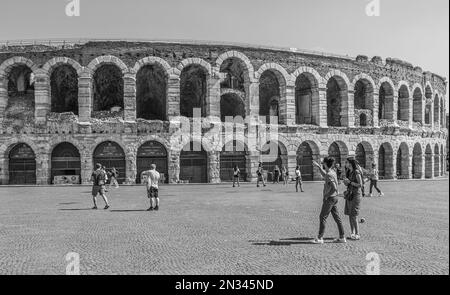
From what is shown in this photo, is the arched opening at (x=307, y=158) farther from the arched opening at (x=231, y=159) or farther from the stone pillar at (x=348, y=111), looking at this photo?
the arched opening at (x=231, y=159)

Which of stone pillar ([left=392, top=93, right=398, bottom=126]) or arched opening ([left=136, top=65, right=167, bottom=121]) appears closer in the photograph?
arched opening ([left=136, top=65, right=167, bottom=121])

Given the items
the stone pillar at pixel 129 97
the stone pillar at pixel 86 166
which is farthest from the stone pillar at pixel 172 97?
the stone pillar at pixel 86 166

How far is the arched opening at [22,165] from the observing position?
85.4 ft

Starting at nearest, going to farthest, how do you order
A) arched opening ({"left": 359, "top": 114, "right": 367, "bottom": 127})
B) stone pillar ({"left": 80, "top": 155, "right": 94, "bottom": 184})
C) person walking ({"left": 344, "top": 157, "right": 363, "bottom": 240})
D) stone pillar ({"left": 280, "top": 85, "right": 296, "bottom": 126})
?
1. person walking ({"left": 344, "top": 157, "right": 363, "bottom": 240})
2. stone pillar ({"left": 80, "top": 155, "right": 94, "bottom": 184})
3. stone pillar ({"left": 280, "top": 85, "right": 296, "bottom": 126})
4. arched opening ({"left": 359, "top": 114, "right": 367, "bottom": 127})

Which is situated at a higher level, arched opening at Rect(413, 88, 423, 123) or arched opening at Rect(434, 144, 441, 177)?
arched opening at Rect(413, 88, 423, 123)

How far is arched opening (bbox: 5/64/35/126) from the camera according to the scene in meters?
26.0

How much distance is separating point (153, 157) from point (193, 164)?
265 cm

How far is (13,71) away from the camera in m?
27.0

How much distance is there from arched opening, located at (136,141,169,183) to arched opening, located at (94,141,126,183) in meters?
1.00

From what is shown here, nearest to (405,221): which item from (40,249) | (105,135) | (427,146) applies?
(40,249)

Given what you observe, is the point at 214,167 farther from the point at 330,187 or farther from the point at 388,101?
the point at 330,187

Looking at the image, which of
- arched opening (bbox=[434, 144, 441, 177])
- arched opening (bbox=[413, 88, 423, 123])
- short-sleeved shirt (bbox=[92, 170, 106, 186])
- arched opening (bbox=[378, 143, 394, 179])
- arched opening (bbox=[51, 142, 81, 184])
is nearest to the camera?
short-sleeved shirt (bbox=[92, 170, 106, 186])

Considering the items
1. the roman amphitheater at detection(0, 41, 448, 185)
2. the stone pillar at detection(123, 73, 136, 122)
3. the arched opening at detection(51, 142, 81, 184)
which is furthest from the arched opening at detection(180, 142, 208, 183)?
the arched opening at detection(51, 142, 81, 184)

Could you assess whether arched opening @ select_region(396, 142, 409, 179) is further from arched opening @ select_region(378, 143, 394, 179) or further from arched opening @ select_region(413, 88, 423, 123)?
arched opening @ select_region(413, 88, 423, 123)
